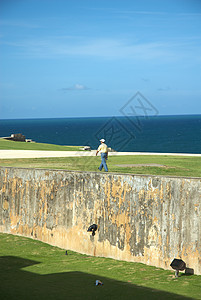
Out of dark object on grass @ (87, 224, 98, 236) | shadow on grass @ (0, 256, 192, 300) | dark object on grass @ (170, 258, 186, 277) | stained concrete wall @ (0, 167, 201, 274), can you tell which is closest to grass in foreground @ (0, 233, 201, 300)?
shadow on grass @ (0, 256, 192, 300)

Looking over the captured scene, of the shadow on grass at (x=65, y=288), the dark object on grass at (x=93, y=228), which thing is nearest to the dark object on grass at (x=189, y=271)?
the shadow on grass at (x=65, y=288)

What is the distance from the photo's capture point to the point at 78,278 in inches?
380

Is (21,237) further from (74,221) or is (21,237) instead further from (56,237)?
(74,221)

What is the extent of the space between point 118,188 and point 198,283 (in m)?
3.26

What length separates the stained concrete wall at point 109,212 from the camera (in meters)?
10.1

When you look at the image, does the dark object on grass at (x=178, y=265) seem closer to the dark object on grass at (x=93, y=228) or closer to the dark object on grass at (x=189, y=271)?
the dark object on grass at (x=189, y=271)

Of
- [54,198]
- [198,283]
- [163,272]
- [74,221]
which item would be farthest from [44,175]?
[198,283]

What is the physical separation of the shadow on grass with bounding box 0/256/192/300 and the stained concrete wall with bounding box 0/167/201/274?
1.62 metres

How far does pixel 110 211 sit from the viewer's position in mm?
11414

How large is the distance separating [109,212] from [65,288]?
2.93m

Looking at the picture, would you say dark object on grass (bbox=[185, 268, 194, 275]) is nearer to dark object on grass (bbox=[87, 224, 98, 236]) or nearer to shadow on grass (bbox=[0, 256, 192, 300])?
shadow on grass (bbox=[0, 256, 192, 300])

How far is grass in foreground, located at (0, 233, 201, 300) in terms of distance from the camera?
8562 mm

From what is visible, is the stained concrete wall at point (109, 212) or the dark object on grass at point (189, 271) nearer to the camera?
the dark object on grass at point (189, 271)

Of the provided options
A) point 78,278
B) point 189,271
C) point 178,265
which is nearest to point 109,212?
point 78,278
